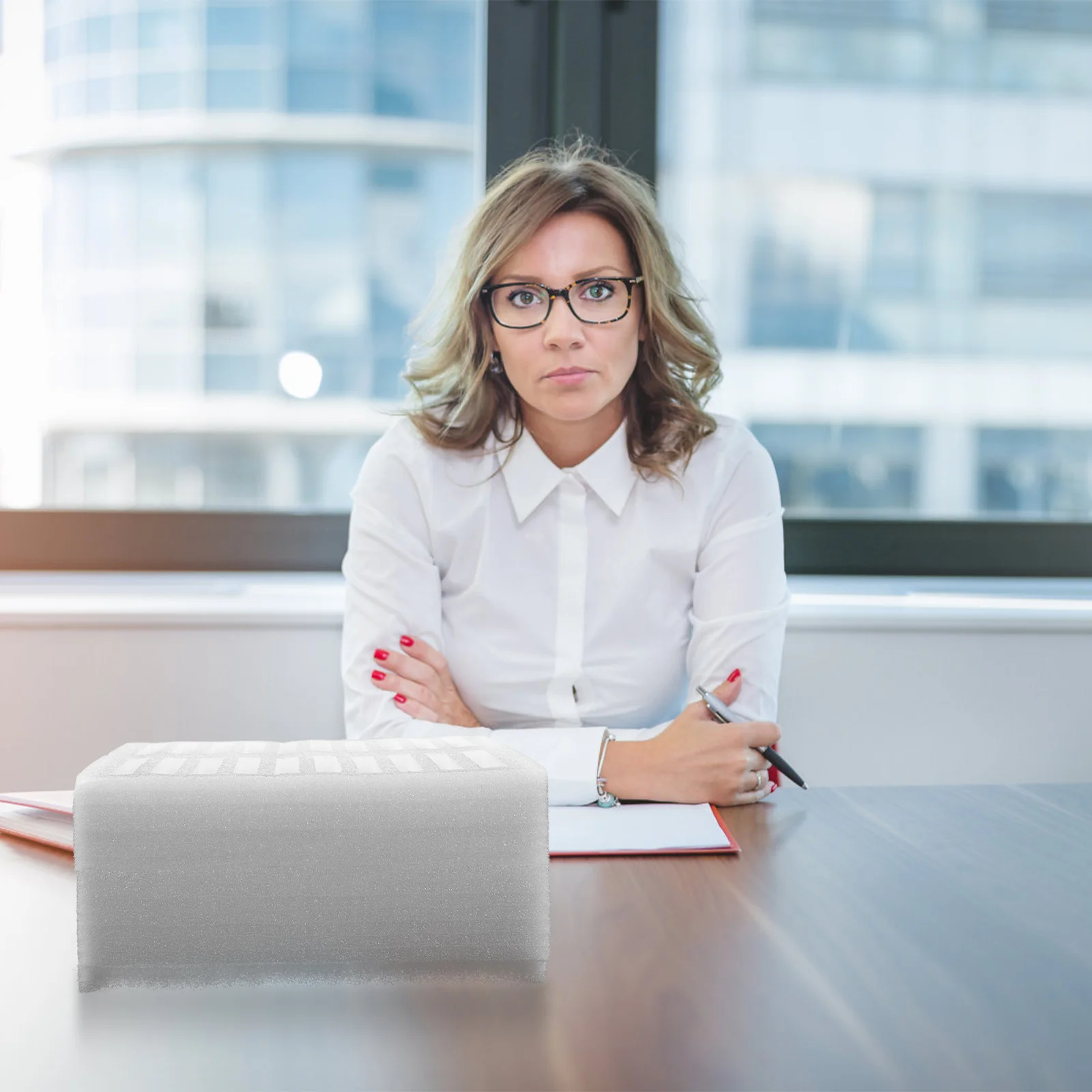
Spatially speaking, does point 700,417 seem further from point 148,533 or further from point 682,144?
point 148,533

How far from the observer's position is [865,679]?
197 cm

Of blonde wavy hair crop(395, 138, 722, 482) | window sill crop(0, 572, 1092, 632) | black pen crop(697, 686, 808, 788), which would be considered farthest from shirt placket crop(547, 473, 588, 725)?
window sill crop(0, 572, 1092, 632)

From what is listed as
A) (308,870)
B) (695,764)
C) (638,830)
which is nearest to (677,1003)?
(308,870)

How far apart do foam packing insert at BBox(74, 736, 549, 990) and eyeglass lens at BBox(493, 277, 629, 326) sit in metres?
1.02

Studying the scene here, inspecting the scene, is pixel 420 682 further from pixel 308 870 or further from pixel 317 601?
pixel 308 870

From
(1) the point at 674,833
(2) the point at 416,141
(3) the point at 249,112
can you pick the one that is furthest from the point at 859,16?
(1) the point at 674,833

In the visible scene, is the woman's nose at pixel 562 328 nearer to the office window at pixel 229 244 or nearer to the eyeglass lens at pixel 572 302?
the eyeglass lens at pixel 572 302

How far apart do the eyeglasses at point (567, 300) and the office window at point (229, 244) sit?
647 mm

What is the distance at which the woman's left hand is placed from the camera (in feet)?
4.45

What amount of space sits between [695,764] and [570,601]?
Answer: 1.73 ft

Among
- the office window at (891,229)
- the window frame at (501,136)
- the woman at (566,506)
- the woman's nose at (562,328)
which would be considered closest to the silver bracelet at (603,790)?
the woman at (566,506)

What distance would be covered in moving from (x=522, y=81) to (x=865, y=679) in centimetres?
131

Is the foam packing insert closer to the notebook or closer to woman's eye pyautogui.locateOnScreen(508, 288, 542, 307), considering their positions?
the notebook

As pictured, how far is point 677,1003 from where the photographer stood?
0.55 meters
